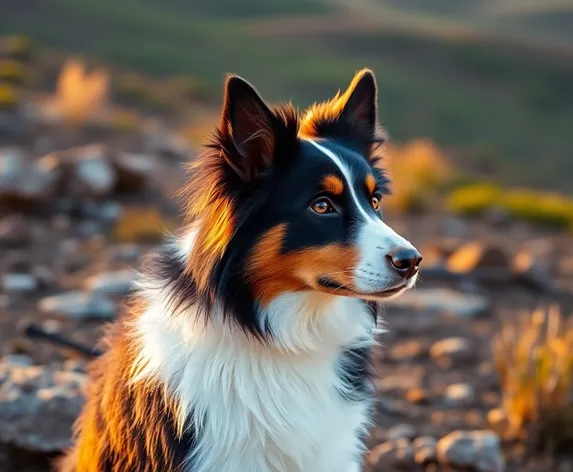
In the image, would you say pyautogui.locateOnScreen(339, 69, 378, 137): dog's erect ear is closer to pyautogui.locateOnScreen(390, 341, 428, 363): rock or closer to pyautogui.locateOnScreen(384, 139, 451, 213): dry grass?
pyautogui.locateOnScreen(390, 341, 428, 363): rock

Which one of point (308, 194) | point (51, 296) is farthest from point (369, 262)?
point (51, 296)

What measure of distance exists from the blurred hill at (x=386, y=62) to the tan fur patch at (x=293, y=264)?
26712mm

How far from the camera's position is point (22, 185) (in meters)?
9.48

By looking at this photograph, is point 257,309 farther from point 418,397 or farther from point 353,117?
point 418,397

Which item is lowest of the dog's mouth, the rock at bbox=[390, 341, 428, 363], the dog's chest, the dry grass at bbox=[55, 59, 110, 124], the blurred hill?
the blurred hill

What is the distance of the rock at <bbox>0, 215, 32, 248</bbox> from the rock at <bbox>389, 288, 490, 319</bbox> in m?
4.03

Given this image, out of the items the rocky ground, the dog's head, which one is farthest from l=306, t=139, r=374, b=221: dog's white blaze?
the rocky ground

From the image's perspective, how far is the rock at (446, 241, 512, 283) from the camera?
8773 mm

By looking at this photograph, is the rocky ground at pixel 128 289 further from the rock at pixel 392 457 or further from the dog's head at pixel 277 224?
the dog's head at pixel 277 224

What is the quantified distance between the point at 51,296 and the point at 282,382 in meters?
4.39

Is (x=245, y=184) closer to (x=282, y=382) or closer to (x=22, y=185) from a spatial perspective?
(x=282, y=382)

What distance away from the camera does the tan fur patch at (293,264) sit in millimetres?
3295

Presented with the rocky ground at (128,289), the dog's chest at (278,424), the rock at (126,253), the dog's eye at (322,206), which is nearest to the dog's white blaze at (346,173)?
the dog's eye at (322,206)

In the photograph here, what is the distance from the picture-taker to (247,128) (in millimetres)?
3336
